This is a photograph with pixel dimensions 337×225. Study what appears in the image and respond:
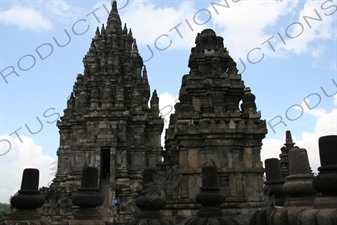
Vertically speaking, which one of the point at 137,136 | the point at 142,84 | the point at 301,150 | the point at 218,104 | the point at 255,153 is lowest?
the point at 301,150

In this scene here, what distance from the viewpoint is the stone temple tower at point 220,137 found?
531 inches

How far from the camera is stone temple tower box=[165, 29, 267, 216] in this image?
1348 cm

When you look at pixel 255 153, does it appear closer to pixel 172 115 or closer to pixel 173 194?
pixel 173 194

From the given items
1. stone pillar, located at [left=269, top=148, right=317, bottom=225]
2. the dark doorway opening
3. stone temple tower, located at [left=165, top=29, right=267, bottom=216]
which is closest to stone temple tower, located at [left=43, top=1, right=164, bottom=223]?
the dark doorway opening

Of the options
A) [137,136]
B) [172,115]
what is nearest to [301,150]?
[172,115]

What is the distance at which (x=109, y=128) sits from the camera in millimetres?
29266

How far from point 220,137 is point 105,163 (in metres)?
19.1

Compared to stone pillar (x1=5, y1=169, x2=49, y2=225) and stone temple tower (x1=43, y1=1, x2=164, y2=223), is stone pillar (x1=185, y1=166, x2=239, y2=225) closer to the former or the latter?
stone pillar (x1=5, y1=169, x2=49, y2=225)

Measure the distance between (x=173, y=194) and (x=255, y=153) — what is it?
377 cm

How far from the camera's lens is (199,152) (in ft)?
45.8

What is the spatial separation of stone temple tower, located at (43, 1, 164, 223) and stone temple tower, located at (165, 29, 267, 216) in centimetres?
1140

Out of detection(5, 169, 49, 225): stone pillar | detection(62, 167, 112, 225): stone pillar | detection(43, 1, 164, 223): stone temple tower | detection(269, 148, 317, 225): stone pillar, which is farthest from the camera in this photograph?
detection(43, 1, 164, 223): stone temple tower

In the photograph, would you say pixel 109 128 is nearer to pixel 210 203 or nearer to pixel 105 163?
pixel 105 163

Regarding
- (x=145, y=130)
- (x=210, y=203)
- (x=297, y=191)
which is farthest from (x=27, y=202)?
(x=145, y=130)
